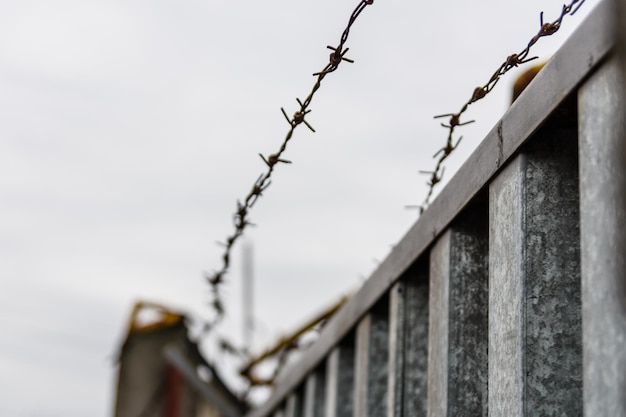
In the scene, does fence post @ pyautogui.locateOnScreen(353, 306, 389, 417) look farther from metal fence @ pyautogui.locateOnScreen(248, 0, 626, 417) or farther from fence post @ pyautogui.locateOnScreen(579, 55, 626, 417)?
fence post @ pyautogui.locateOnScreen(579, 55, 626, 417)

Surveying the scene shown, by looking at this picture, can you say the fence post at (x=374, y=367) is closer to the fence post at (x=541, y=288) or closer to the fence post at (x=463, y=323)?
the fence post at (x=463, y=323)

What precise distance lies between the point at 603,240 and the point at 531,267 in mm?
336

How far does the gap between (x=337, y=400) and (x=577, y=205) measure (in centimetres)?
184

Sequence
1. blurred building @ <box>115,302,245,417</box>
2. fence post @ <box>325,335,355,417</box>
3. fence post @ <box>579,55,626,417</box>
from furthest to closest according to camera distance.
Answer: blurred building @ <box>115,302,245,417</box> → fence post @ <box>325,335,355,417</box> → fence post @ <box>579,55,626,417</box>

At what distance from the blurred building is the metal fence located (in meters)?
2.98

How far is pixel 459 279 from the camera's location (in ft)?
8.16

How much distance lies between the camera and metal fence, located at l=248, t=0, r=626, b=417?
5.49ft

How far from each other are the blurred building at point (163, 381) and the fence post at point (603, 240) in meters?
4.28

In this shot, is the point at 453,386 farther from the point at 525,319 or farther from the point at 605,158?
the point at 605,158

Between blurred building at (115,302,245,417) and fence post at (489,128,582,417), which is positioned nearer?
fence post at (489,128,582,417)

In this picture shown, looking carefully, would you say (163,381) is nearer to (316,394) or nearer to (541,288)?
(316,394)

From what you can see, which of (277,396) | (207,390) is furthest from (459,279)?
(207,390)

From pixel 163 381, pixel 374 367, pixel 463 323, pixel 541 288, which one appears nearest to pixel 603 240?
pixel 541 288

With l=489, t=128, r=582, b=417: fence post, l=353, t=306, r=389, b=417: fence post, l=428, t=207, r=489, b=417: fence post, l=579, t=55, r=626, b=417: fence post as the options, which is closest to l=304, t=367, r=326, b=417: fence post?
l=353, t=306, r=389, b=417: fence post
